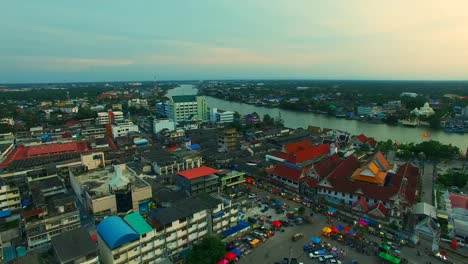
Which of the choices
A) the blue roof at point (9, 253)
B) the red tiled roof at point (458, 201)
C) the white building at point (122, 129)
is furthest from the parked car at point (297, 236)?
the white building at point (122, 129)

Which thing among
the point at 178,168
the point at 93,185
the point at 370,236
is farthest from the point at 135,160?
the point at 370,236

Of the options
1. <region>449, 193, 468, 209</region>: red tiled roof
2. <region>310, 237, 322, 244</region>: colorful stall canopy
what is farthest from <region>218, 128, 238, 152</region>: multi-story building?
<region>449, 193, 468, 209</region>: red tiled roof

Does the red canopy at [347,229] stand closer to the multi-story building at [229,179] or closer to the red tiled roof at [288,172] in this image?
the red tiled roof at [288,172]

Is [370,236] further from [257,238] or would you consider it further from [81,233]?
[81,233]

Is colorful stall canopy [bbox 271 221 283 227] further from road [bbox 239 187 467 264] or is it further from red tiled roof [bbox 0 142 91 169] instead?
red tiled roof [bbox 0 142 91 169]

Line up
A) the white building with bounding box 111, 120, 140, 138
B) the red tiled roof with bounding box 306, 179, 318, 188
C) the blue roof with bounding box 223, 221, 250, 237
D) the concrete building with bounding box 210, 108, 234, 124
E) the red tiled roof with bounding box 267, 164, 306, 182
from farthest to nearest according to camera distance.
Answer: the concrete building with bounding box 210, 108, 234, 124, the white building with bounding box 111, 120, 140, 138, the red tiled roof with bounding box 267, 164, 306, 182, the red tiled roof with bounding box 306, 179, 318, 188, the blue roof with bounding box 223, 221, 250, 237

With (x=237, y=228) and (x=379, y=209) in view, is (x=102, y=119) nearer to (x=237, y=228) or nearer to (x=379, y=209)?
(x=237, y=228)

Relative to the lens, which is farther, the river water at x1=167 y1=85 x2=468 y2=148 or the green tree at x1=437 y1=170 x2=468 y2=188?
the river water at x1=167 y1=85 x2=468 y2=148
